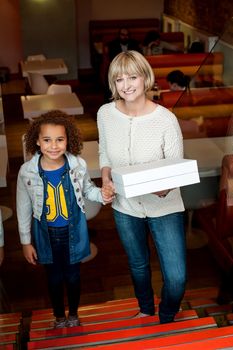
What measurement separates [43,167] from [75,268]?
62cm

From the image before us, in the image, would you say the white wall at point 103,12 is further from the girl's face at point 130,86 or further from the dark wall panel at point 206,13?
the girl's face at point 130,86

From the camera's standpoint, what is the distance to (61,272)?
2762 millimetres

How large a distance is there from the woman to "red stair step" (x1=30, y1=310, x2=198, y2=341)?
0.15 m

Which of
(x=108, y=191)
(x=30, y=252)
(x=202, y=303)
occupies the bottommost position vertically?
(x=202, y=303)

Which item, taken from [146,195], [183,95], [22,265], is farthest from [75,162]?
[183,95]

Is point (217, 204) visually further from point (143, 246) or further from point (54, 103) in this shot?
point (54, 103)

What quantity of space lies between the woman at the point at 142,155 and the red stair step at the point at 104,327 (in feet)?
0.48

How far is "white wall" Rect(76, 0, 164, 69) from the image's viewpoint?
11.3 meters

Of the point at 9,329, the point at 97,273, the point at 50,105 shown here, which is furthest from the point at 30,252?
the point at 50,105

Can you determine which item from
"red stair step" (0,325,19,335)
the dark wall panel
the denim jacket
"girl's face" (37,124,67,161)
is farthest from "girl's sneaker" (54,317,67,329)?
the dark wall panel

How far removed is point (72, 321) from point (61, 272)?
1.06ft

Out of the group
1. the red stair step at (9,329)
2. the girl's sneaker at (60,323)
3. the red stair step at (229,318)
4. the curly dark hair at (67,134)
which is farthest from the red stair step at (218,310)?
the curly dark hair at (67,134)

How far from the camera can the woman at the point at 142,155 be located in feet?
7.39

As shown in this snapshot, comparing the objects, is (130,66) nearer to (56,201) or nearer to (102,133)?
(102,133)
